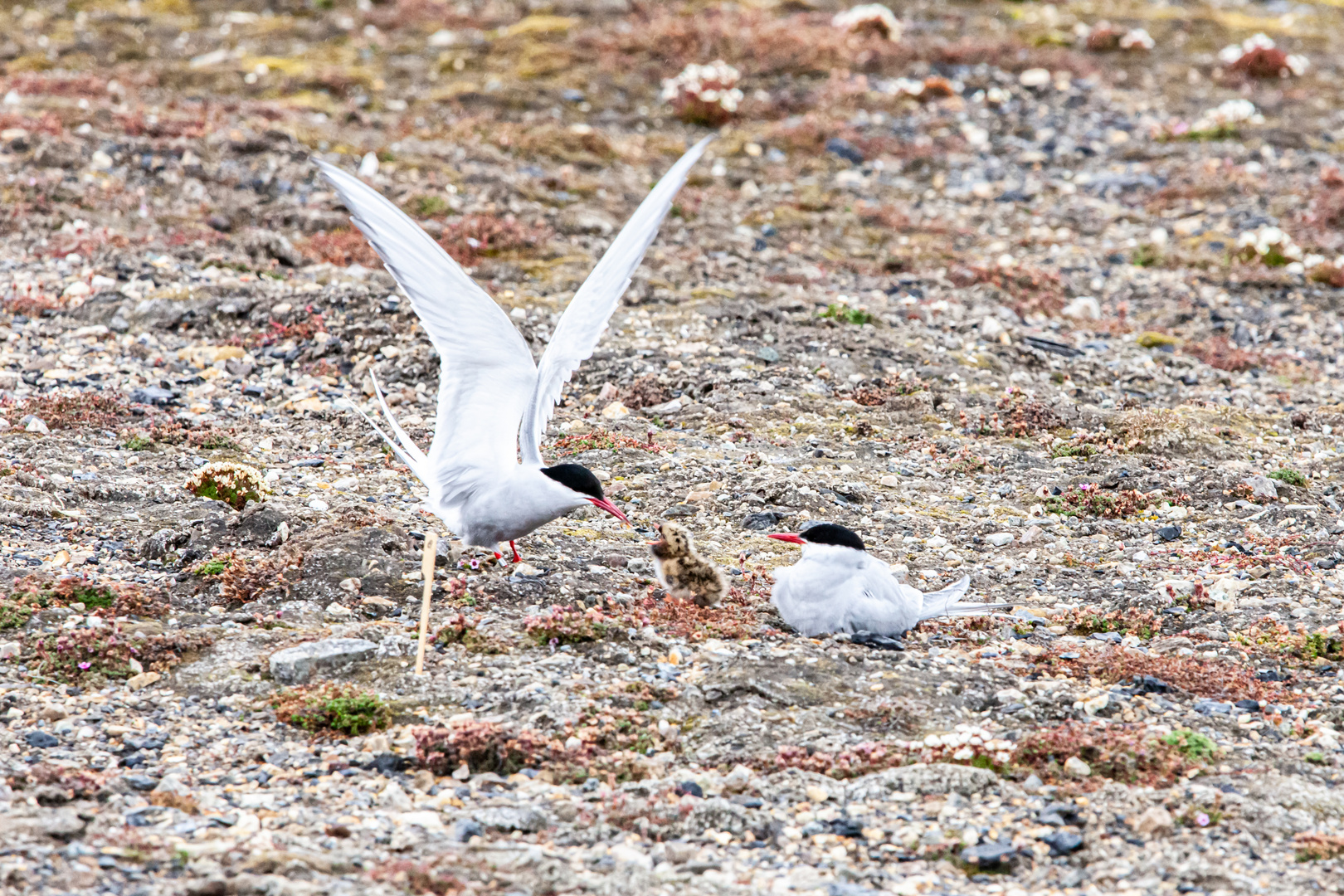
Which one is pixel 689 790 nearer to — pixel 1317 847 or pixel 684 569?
pixel 684 569

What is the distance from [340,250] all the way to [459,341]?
7.39 meters

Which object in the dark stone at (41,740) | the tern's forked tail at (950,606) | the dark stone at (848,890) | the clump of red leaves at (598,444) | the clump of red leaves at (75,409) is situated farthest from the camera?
the clump of red leaves at (598,444)

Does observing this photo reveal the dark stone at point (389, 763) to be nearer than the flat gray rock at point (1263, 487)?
Yes

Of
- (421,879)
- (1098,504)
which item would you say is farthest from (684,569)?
(1098,504)

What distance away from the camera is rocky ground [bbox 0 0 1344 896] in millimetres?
5461

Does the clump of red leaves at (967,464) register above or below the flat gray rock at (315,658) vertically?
below

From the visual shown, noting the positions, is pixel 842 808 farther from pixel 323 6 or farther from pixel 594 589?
pixel 323 6

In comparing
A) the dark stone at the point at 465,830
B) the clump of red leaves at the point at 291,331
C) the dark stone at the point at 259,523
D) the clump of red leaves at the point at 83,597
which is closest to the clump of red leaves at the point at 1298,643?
the dark stone at the point at 465,830

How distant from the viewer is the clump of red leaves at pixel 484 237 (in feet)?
45.3

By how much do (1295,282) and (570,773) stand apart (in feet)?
→ 40.1

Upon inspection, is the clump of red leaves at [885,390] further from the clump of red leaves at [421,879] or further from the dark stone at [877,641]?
the clump of red leaves at [421,879]

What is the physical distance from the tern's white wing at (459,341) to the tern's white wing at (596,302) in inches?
3.7

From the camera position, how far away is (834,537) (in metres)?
6.98

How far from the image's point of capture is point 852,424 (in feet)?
34.9
